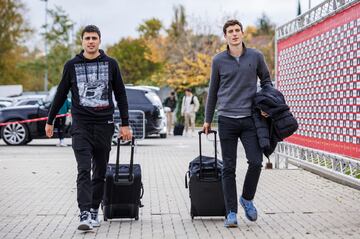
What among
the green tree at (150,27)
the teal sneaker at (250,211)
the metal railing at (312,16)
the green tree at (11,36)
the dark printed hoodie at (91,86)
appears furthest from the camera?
the green tree at (150,27)

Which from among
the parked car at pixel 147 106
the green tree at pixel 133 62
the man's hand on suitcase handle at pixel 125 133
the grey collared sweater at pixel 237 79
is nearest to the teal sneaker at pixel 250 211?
the grey collared sweater at pixel 237 79

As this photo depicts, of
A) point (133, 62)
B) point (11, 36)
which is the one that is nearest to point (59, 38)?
→ point (11, 36)

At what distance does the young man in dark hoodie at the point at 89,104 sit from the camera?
8.15m

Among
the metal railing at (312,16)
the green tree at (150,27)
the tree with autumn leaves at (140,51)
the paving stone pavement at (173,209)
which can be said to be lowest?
the paving stone pavement at (173,209)

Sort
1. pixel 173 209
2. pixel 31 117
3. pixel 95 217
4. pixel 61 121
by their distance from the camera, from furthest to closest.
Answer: pixel 31 117 < pixel 61 121 < pixel 173 209 < pixel 95 217

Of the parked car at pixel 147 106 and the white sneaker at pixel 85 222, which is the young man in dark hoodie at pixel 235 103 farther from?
the parked car at pixel 147 106

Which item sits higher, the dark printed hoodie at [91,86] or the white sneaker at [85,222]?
the dark printed hoodie at [91,86]

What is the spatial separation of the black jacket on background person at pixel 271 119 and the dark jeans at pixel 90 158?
139cm

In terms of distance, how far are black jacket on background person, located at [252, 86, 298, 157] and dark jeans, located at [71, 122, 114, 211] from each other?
4.55 ft

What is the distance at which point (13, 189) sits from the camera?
1198 cm

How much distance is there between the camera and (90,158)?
820 centimetres

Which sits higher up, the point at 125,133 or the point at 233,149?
the point at 125,133

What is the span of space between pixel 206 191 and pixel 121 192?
32.6 inches

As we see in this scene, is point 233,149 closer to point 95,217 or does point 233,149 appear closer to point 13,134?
point 95,217
